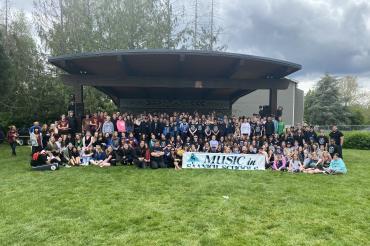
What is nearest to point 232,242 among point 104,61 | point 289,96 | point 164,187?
point 164,187

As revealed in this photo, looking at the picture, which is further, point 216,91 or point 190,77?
point 216,91

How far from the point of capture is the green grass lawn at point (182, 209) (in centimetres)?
479

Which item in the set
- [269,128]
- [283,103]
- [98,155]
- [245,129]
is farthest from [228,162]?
[283,103]

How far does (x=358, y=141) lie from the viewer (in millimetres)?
20281

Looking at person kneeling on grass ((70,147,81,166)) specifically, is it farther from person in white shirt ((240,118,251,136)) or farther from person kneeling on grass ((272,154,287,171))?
person kneeling on grass ((272,154,287,171))

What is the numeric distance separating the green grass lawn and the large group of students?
3.96 ft

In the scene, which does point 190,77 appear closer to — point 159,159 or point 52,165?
point 159,159

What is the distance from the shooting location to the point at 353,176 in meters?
9.68

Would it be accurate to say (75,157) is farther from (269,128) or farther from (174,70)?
(269,128)

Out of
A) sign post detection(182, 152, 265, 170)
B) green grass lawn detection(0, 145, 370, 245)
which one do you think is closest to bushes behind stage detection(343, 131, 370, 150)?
green grass lawn detection(0, 145, 370, 245)

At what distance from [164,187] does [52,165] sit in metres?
4.23

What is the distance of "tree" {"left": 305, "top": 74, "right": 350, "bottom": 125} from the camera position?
37.0 m

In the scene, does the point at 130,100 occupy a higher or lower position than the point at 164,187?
higher

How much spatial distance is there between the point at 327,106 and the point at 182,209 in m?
35.3
